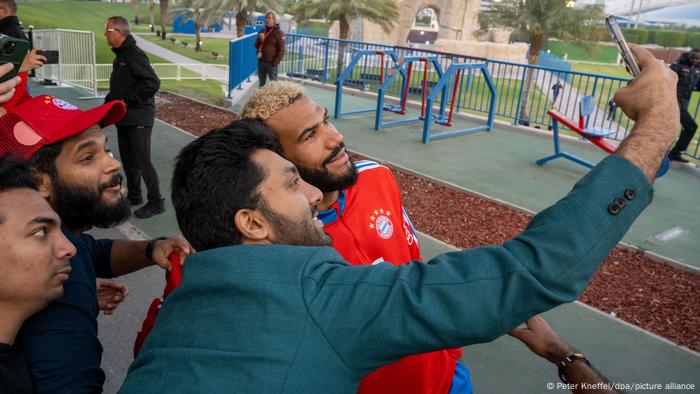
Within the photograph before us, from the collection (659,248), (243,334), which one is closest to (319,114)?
(243,334)

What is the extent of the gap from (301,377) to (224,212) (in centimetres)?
46

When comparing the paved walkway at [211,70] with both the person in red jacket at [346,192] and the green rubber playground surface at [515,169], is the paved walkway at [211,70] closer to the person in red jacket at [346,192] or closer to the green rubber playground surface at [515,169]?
the green rubber playground surface at [515,169]

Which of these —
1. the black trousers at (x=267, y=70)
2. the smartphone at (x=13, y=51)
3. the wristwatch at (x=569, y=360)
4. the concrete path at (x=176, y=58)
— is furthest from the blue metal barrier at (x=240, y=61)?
the wristwatch at (x=569, y=360)

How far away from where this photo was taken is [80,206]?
2.22 m

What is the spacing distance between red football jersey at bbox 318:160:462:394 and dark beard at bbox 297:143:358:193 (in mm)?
65

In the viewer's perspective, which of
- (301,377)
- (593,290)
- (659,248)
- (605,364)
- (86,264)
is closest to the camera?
(301,377)

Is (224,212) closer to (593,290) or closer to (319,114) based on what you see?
(319,114)

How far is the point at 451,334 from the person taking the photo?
3.34ft

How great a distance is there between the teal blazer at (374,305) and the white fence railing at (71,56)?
13.1m

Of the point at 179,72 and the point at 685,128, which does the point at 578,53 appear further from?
the point at 685,128

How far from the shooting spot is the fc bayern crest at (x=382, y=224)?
7.28 feet

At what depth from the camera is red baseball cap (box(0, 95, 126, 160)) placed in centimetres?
207

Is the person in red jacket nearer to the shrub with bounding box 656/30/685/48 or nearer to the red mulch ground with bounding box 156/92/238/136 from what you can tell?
the red mulch ground with bounding box 156/92/238/136

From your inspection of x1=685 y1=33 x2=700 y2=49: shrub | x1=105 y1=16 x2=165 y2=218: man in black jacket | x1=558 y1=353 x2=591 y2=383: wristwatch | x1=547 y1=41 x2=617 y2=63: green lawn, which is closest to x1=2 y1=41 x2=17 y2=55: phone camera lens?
x1=558 y1=353 x2=591 y2=383: wristwatch
